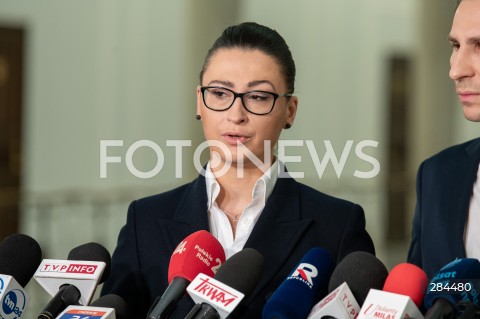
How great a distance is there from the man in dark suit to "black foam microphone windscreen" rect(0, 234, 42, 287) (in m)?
0.84

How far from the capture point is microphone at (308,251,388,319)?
146 cm

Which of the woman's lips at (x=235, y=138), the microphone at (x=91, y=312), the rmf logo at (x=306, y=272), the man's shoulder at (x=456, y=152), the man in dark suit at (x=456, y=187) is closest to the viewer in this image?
the microphone at (x=91, y=312)

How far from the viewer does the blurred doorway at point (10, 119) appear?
7.35m

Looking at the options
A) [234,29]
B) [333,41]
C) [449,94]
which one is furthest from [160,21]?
[234,29]

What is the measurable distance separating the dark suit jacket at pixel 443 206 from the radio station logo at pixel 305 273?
38 centimetres

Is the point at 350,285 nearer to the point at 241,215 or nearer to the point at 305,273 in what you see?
the point at 305,273

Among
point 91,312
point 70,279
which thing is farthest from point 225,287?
point 70,279

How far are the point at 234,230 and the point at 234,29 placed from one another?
444 millimetres

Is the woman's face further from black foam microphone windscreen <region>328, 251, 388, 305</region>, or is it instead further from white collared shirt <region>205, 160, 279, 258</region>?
black foam microphone windscreen <region>328, 251, 388, 305</region>

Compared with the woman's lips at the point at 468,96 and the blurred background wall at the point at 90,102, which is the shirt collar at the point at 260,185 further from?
the blurred background wall at the point at 90,102

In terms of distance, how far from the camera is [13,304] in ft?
5.23

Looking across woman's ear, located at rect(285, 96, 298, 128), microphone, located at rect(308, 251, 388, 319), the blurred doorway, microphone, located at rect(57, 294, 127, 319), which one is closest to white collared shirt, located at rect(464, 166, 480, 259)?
microphone, located at rect(308, 251, 388, 319)

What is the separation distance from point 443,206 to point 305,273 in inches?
18.0

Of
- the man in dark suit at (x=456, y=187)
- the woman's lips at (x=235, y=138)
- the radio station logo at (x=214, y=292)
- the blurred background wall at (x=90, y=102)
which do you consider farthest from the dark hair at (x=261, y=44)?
the blurred background wall at (x=90, y=102)
